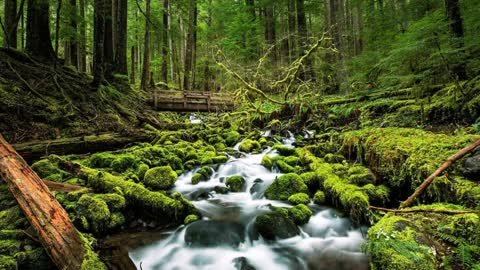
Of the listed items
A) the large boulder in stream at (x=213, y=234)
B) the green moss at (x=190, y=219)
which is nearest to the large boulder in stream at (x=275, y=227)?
the large boulder in stream at (x=213, y=234)

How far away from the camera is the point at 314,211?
5477 mm

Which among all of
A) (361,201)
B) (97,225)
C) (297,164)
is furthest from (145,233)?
(297,164)

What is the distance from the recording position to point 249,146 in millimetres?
9461

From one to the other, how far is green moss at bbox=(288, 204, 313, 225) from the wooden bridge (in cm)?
944

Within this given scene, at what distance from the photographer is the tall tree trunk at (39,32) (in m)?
9.12

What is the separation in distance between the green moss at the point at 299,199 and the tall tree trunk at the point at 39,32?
29.4ft

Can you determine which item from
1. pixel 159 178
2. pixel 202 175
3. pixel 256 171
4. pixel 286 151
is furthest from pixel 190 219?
pixel 286 151

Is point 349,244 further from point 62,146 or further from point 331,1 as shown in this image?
point 331,1

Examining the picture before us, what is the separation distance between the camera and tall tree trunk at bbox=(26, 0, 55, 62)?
9117 mm

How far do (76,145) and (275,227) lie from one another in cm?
532

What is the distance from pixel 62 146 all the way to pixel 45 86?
2.74 metres

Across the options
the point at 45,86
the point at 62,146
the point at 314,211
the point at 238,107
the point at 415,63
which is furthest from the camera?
the point at 238,107

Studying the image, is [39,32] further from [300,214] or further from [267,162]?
[300,214]

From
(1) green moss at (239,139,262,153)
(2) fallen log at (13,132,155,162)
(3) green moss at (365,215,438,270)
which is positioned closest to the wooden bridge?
(2) fallen log at (13,132,155,162)
